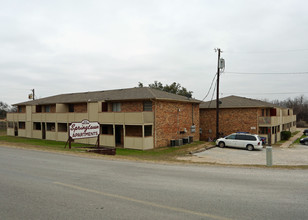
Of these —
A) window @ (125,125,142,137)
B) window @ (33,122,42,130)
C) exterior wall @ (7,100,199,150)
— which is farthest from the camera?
window @ (33,122,42,130)

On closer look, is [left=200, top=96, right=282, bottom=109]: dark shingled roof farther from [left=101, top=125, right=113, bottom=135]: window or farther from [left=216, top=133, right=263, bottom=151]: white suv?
[left=101, top=125, right=113, bottom=135]: window

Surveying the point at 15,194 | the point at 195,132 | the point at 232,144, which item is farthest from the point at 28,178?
the point at 195,132

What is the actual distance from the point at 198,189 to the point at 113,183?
9.44 ft

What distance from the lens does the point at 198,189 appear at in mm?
7797

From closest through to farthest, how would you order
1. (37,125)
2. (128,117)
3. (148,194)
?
(148,194)
(128,117)
(37,125)

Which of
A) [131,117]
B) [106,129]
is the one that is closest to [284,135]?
[131,117]

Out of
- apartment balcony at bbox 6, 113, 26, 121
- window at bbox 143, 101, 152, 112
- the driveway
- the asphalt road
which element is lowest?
the driveway

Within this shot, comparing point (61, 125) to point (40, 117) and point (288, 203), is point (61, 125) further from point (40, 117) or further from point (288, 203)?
point (288, 203)

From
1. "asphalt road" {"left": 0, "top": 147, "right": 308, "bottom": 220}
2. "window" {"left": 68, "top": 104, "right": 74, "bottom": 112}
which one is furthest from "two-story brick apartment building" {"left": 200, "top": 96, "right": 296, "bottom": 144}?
"asphalt road" {"left": 0, "top": 147, "right": 308, "bottom": 220}

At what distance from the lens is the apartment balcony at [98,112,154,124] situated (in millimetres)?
24094

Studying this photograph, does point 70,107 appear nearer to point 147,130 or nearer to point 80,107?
point 80,107

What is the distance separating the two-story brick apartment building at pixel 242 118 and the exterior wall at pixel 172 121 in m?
3.56

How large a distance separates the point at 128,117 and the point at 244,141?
1172cm

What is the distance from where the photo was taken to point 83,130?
816 inches
